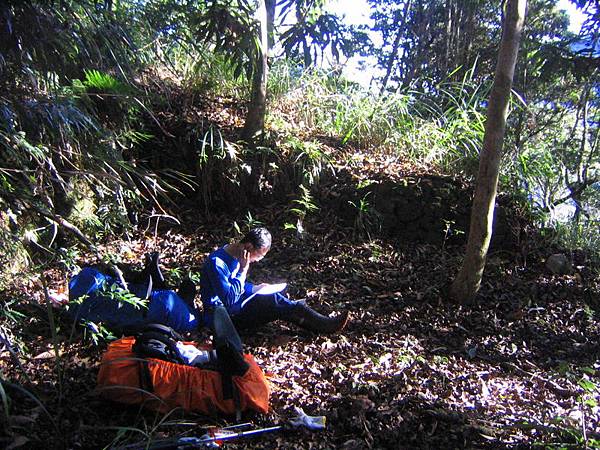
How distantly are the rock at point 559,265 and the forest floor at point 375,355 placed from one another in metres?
0.08

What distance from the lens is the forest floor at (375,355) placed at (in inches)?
98.7

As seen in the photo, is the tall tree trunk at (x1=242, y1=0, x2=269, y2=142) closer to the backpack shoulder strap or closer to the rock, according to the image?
the backpack shoulder strap

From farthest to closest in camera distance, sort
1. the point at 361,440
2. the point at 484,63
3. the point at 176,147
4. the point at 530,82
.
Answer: the point at 484,63, the point at 530,82, the point at 176,147, the point at 361,440

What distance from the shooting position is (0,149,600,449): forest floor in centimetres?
251

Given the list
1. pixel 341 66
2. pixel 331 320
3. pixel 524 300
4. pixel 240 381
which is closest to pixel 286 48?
pixel 341 66

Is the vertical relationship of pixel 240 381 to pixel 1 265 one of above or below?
below

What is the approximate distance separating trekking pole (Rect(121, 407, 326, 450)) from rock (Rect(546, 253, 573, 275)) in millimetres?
3449

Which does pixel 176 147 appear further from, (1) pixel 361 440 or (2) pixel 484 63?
(2) pixel 484 63

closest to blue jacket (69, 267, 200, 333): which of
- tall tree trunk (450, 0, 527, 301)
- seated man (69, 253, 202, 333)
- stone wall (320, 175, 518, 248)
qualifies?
seated man (69, 253, 202, 333)

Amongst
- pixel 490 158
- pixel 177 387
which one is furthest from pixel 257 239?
pixel 490 158

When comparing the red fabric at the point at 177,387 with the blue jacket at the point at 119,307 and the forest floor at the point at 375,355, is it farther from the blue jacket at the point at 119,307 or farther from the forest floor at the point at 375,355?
the blue jacket at the point at 119,307

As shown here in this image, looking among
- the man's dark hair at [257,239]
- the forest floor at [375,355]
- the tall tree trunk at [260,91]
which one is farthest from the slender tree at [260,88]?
the man's dark hair at [257,239]

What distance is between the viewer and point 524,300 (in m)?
4.53

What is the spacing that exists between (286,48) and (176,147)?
1.75m
